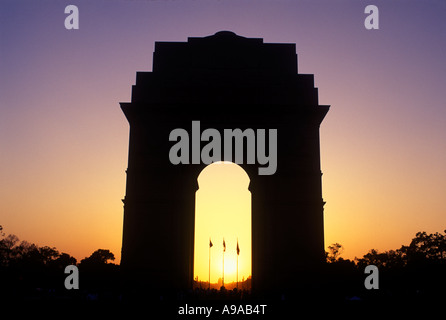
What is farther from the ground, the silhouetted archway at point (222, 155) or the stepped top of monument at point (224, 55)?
the stepped top of monument at point (224, 55)

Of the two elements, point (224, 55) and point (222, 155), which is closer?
point (222, 155)

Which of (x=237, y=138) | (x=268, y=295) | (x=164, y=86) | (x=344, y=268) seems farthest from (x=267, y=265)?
(x=344, y=268)

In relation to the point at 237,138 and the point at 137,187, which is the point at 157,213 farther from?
the point at 237,138

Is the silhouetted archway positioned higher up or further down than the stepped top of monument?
further down

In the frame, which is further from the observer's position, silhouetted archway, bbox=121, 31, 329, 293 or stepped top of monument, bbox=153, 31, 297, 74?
stepped top of monument, bbox=153, 31, 297, 74

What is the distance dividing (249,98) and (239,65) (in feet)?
6.73

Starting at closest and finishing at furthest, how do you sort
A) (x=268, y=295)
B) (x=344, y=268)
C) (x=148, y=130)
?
(x=268, y=295), (x=148, y=130), (x=344, y=268)

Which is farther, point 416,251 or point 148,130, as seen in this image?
point 416,251

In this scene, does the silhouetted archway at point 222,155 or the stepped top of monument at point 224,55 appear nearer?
the silhouetted archway at point 222,155

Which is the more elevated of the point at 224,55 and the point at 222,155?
the point at 224,55

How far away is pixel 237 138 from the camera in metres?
25.3

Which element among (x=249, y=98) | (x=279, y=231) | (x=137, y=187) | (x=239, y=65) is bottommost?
(x=279, y=231)

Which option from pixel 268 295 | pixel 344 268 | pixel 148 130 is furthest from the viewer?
pixel 344 268

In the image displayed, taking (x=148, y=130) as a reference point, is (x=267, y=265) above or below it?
below
